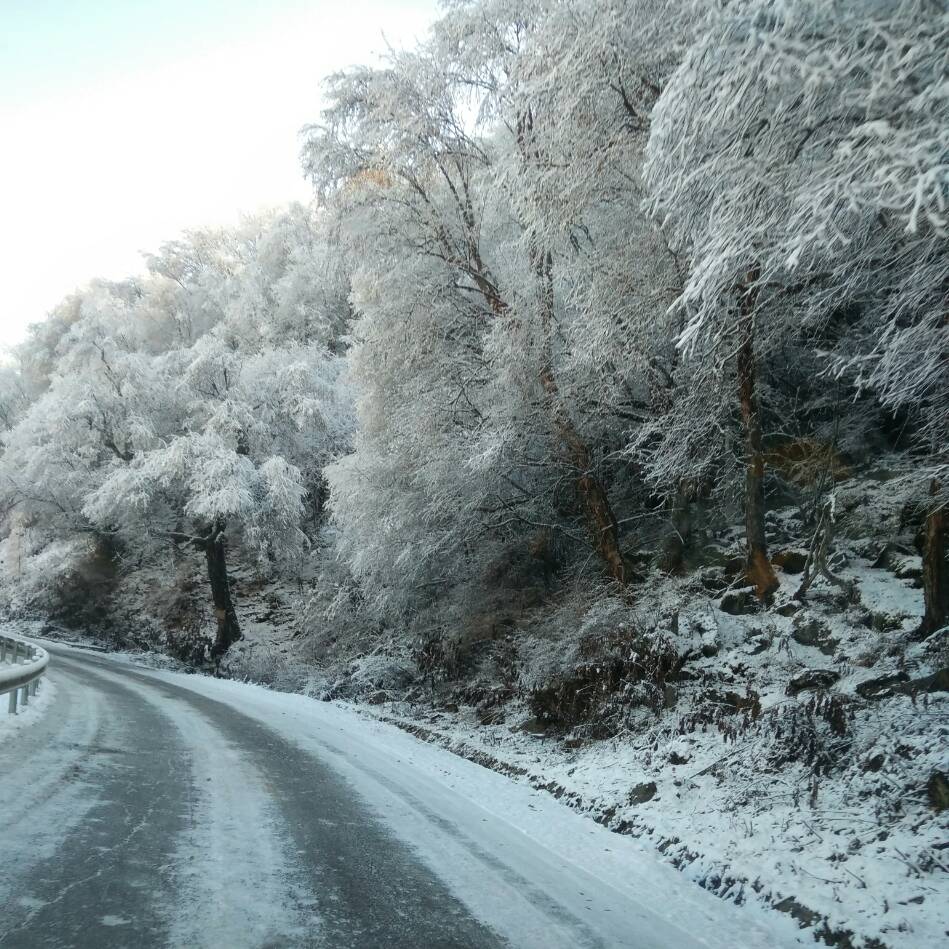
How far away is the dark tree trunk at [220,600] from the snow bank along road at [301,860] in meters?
14.4

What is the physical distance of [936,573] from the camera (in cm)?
664

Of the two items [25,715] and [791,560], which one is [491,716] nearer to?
[791,560]

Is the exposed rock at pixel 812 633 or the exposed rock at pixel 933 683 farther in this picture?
the exposed rock at pixel 812 633

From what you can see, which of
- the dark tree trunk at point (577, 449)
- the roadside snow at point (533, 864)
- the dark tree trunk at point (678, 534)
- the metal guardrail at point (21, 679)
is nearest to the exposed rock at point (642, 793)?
the roadside snow at point (533, 864)

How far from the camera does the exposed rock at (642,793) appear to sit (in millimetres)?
6445

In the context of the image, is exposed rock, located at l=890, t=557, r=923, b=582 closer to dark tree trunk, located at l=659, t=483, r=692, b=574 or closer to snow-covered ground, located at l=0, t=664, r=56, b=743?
dark tree trunk, located at l=659, t=483, r=692, b=574

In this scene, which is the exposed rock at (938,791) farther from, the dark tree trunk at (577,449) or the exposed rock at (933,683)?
the dark tree trunk at (577,449)

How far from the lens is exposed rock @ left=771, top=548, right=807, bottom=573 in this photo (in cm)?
922

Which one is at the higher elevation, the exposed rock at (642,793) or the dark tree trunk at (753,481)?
the dark tree trunk at (753,481)

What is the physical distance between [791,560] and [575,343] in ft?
14.0

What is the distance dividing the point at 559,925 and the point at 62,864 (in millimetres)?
2694

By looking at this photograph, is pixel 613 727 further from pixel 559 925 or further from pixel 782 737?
pixel 559 925

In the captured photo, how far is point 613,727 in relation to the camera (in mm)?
8461

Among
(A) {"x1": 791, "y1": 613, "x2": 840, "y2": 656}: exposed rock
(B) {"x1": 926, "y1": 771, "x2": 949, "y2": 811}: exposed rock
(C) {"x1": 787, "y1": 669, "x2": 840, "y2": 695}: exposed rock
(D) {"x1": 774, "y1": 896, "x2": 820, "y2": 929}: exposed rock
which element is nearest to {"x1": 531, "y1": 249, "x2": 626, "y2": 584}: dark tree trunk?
(A) {"x1": 791, "y1": 613, "x2": 840, "y2": 656}: exposed rock
